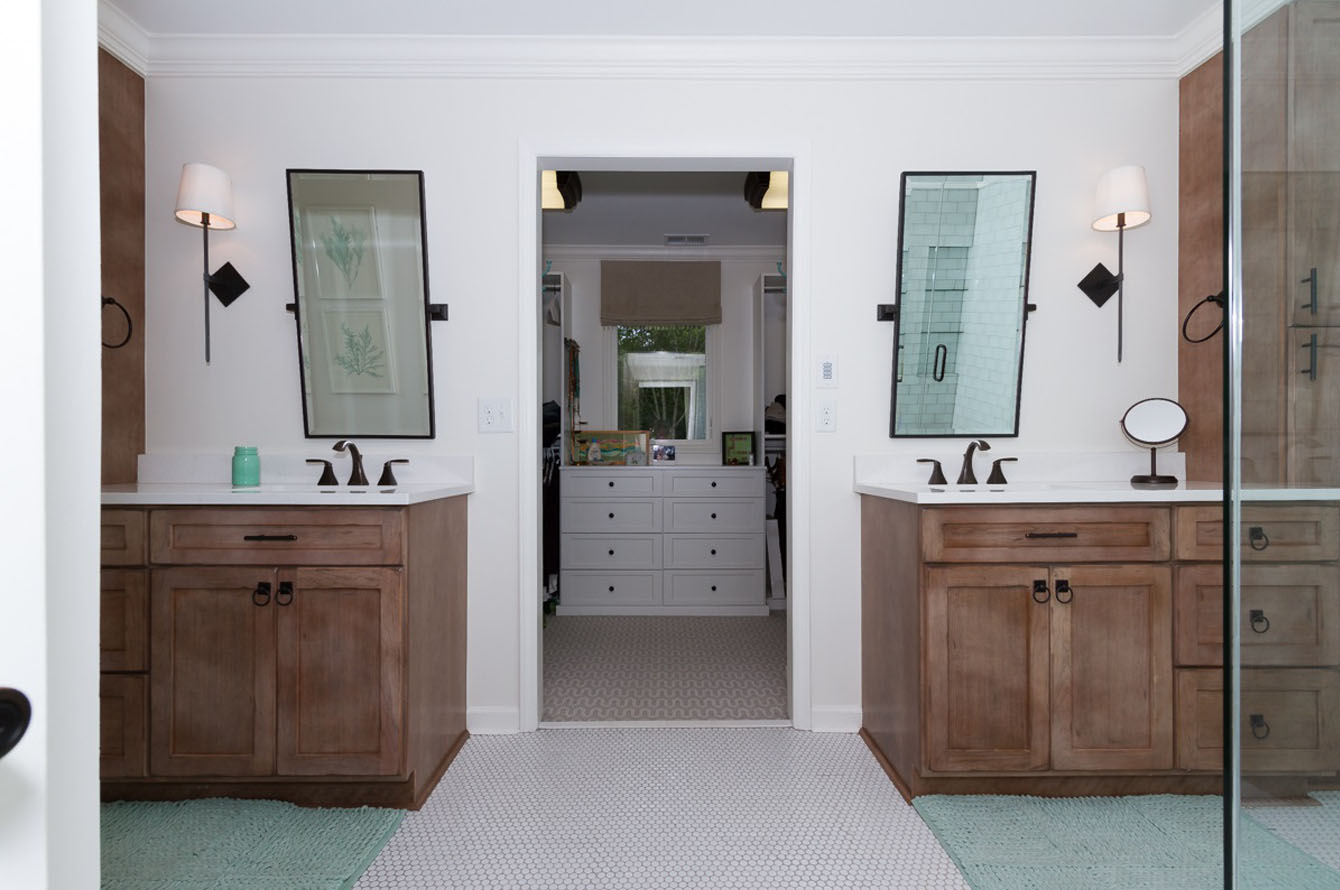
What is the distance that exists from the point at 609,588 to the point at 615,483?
0.64 metres

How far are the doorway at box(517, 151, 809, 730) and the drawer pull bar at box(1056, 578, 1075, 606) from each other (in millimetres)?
895

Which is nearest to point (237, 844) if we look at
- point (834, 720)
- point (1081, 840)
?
point (834, 720)

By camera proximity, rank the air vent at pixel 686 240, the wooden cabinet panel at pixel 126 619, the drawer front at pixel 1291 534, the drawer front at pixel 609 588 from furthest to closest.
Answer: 1. the air vent at pixel 686 240
2. the drawer front at pixel 609 588
3. the wooden cabinet panel at pixel 126 619
4. the drawer front at pixel 1291 534

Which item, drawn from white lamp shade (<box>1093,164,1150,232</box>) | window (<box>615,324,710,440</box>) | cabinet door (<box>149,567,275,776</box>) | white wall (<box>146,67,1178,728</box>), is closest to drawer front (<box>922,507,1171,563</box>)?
white wall (<box>146,67,1178,728</box>)

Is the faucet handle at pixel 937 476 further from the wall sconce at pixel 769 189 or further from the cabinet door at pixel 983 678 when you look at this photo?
the wall sconce at pixel 769 189

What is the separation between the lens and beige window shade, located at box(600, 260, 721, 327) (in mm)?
5449

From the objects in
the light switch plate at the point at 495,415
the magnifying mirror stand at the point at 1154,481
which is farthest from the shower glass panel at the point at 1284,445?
the light switch plate at the point at 495,415

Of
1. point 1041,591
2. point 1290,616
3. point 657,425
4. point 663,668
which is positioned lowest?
point 663,668

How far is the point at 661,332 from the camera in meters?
5.56

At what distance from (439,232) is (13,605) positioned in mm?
2546

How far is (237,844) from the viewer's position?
2025 millimetres

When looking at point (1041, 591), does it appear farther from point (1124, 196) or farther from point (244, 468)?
point (244, 468)

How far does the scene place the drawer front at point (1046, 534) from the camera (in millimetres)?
2238

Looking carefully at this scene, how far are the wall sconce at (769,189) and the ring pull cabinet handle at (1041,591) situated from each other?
2103 mm
